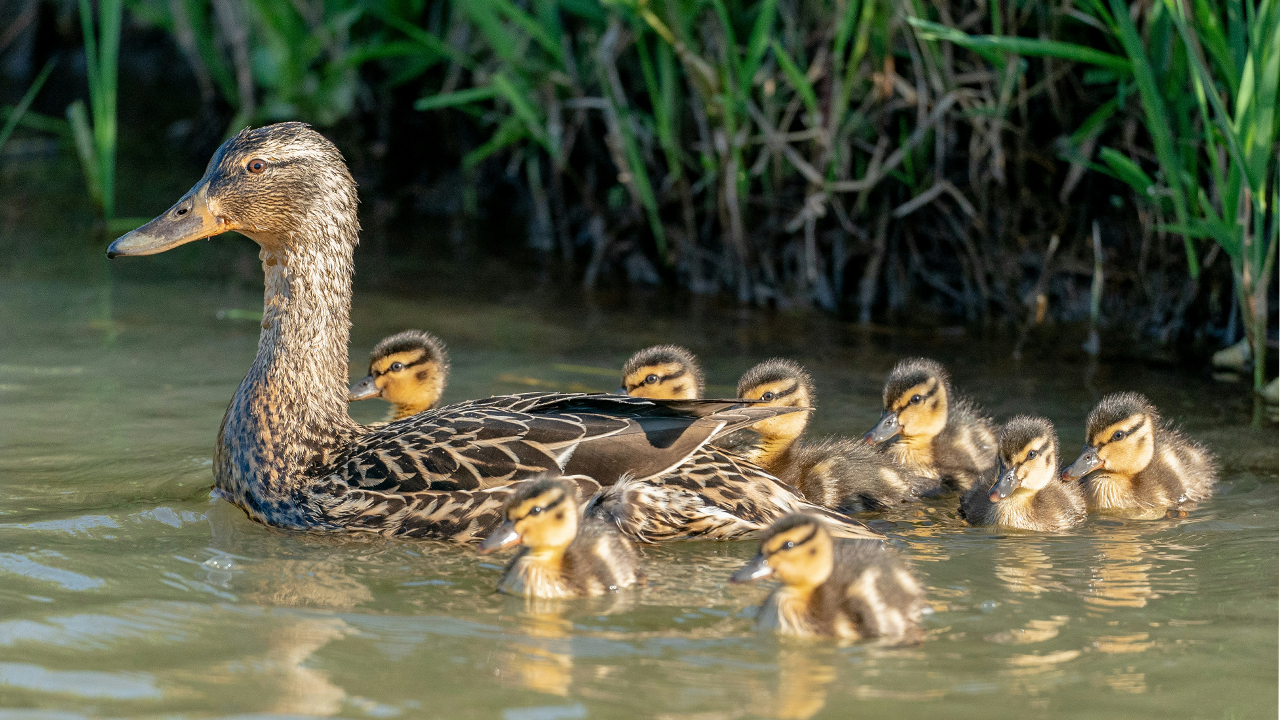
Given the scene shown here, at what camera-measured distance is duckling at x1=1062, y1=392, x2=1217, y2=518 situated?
15.8 feet

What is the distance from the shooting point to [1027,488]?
15.1 feet

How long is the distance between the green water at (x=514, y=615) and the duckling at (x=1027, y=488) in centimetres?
11

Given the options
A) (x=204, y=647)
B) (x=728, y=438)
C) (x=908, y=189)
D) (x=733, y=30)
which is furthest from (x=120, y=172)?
(x=204, y=647)

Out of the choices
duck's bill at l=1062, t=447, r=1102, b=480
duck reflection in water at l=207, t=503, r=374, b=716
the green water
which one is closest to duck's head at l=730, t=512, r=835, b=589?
the green water

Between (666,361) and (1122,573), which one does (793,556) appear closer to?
(1122,573)

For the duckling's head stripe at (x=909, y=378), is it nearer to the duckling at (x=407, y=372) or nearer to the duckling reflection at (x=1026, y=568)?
the duckling reflection at (x=1026, y=568)

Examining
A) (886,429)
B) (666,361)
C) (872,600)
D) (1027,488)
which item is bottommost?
(872,600)

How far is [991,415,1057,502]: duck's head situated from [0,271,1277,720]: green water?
6.6 inches

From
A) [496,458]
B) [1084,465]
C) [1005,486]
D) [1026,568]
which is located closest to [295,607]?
[496,458]

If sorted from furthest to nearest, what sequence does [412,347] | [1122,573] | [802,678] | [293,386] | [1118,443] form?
[412,347], [1118,443], [293,386], [1122,573], [802,678]

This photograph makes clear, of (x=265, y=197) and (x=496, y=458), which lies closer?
(x=496, y=458)

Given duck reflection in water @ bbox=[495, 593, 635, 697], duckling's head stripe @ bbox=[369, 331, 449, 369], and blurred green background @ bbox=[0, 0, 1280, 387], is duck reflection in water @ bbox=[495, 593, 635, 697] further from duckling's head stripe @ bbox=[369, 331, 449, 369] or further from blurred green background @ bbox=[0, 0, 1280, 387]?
blurred green background @ bbox=[0, 0, 1280, 387]

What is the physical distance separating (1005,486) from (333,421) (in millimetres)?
2170

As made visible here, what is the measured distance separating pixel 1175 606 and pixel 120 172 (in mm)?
7669
